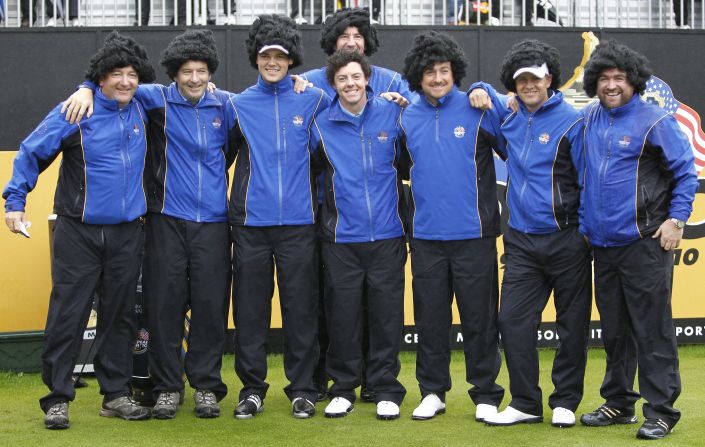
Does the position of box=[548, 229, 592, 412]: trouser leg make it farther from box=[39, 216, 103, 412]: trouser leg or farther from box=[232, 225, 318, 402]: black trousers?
box=[39, 216, 103, 412]: trouser leg

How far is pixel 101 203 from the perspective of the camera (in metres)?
6.11

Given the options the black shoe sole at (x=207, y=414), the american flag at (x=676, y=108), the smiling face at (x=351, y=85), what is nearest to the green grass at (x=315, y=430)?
the black shoe sole at (x=207, y=414)

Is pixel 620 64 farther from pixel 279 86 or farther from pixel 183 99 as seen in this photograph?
pixel 183 99

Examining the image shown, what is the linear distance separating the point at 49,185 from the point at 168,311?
2.48 meters

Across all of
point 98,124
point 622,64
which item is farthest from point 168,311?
point 622,64

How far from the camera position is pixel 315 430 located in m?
6.05

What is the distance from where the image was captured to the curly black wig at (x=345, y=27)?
22.9 ft

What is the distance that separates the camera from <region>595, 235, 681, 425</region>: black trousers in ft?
19.1

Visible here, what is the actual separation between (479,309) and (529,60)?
1368mm

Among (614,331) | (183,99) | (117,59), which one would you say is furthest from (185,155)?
(614,331)

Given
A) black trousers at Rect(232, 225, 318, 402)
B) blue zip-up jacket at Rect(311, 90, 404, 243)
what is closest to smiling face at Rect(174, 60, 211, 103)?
blue zip-up jacket at Rect(311, 90, 404, 243)

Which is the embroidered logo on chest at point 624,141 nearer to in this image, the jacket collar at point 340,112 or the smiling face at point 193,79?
the jacket collar at point 340,112

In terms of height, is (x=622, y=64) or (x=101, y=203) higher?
(x=622, y=64)

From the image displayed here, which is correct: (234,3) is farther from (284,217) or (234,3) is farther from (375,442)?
(375,442)
